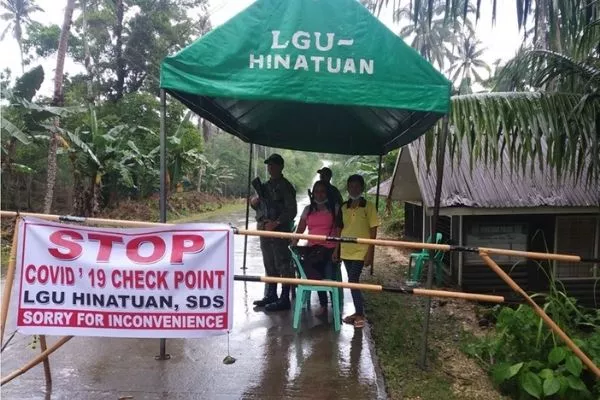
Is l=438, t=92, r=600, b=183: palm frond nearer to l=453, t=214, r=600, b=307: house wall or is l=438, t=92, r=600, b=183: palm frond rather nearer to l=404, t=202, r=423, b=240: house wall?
l=453, t=214, r=600, b=307: house wall

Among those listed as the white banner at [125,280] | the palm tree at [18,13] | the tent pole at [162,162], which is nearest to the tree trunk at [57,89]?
the tent pole at [162,162]

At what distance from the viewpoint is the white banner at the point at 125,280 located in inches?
126

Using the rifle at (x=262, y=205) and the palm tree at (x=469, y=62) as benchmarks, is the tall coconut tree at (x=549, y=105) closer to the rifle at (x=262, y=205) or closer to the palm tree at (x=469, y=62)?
the rifle at (x=262, y=205)

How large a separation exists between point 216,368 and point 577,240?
26.4 feet

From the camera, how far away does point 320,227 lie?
18.0 ft

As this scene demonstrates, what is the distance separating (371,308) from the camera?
650 cm

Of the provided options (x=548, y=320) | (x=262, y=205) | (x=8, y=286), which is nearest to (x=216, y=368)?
(x=8, y=286)

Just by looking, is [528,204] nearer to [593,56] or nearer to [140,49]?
[593,56]

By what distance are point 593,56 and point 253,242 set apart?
9.20 meters

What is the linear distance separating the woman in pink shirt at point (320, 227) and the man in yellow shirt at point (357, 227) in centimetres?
14

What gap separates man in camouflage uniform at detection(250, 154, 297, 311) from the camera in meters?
5.79

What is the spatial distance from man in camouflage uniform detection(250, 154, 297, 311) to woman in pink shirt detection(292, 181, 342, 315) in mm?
369

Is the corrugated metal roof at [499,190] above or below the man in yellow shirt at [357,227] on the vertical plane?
above

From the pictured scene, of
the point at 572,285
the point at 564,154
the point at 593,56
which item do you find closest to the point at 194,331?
the point at 564,154
